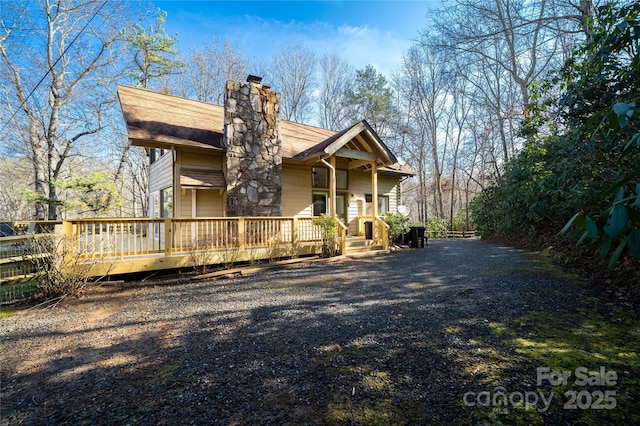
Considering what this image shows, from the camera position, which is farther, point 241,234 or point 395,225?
point 395,225

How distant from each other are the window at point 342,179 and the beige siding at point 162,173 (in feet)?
20.8

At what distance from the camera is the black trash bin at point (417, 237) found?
11523 mm

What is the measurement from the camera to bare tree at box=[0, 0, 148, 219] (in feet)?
45.0

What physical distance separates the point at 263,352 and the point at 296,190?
7947mm

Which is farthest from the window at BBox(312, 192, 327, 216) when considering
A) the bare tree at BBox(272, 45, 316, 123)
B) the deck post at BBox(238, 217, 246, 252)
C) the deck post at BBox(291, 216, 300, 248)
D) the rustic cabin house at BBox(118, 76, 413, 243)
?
the bare tree at BBox(272, 45, 316, 123)

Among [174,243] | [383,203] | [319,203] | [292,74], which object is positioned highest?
[292,74]

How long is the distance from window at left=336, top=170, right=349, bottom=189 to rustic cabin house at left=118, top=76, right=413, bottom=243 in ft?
3.50

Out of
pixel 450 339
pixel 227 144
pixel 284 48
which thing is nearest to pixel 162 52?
pixel 284 48

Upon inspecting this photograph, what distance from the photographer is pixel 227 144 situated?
815 centimetres

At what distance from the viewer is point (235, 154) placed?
8.30m

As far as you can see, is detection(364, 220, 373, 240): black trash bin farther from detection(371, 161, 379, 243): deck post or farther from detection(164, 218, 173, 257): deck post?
detection(164, 218, 173, 257): deck post

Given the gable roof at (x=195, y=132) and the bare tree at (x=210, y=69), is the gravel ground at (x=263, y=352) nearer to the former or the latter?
the gable roof at (x=195, y=132)

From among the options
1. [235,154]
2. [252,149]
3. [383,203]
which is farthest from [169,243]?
[383,203]

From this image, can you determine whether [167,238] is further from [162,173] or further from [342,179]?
[342,179]
